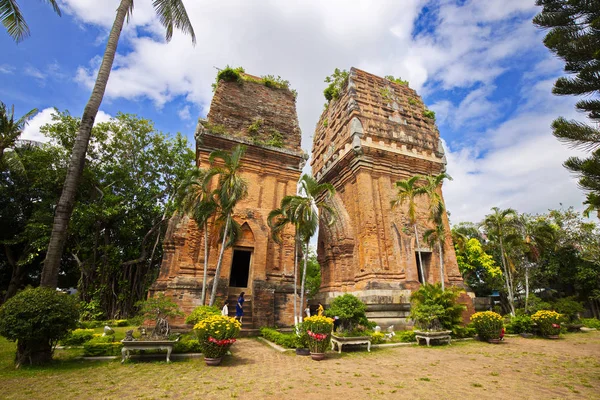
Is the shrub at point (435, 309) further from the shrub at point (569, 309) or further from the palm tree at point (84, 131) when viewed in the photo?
the palm tree at point (84, 131)

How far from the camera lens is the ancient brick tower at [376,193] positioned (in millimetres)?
13425

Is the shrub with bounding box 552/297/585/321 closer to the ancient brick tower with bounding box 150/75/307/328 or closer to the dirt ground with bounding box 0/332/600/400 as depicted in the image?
the dirt ground with bounding box 0/332/600/400

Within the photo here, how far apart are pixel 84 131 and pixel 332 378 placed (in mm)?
8736

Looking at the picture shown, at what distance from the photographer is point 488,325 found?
1037cm

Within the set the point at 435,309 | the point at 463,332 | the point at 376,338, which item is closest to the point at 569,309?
the point at 463,332

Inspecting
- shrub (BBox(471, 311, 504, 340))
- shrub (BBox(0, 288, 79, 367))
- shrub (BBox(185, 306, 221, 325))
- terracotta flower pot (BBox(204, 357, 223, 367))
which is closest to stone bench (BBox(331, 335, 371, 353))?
terracotta flower pot (BBox(204, 357, 223, 367))

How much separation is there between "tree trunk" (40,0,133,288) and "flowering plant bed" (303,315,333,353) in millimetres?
6447

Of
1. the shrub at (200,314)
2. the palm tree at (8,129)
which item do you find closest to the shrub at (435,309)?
the shrub at (200,314)

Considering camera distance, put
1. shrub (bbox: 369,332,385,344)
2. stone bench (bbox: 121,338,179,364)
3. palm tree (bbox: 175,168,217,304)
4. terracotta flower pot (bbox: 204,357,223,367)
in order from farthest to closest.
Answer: palm tree (bbox: 175,168,217,304)
shrub (bbox: 369,332,385,344)
stone bench (bbox: 121,338,179,364)
terracotta flower pot (bbox: 204,357,223,367)

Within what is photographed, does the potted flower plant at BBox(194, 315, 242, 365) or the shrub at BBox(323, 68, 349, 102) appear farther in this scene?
the shrub at BBox(323, 68, 349, 102)

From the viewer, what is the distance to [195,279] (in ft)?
39.1

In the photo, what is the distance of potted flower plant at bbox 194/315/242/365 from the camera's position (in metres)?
6.91

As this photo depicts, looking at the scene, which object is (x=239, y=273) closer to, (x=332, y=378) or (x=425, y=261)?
(x=425, y=261)

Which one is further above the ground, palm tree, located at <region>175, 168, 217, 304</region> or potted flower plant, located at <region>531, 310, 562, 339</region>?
palm tree, located at <region>175, 168, 217, 304</region>
